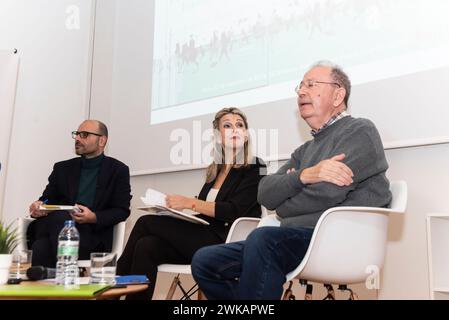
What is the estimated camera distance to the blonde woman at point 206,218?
99.5 inches

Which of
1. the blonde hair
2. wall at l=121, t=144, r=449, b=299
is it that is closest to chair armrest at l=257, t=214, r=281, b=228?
the blonde hair

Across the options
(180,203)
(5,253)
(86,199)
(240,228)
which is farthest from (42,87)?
(5,253)

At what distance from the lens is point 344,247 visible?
6.24 ft

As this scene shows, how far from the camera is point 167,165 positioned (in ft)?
12.9

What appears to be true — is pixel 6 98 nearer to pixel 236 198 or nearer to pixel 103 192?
pixel 103 192

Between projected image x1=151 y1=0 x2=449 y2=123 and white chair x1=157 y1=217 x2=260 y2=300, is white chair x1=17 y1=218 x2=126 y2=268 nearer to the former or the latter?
white chair x1=157 y1=217 x2=260 y2=300

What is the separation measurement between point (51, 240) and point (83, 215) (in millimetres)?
226

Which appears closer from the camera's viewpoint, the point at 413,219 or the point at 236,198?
the point at 413,219

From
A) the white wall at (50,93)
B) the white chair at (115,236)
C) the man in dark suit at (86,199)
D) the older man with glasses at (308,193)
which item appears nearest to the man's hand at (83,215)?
the man in dark suit at (86,199)

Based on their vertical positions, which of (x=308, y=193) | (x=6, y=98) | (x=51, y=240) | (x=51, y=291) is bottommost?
(x=51, y=291)

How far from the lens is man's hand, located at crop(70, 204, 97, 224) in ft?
9.88

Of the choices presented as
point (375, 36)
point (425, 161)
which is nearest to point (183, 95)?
point (375, 36)

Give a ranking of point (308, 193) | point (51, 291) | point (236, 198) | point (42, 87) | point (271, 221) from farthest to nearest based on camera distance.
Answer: point (42, 87)
point (236, 198)
point (271, 221)
point (308, 193)
point (51, 291)
